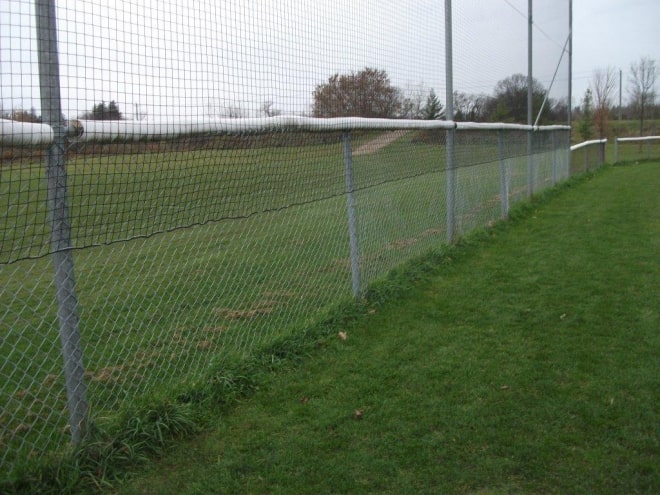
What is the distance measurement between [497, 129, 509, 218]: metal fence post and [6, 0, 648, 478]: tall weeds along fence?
2798 mm

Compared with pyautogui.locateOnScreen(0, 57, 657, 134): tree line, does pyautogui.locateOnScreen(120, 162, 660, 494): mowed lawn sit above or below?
below

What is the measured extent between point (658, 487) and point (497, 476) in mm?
638

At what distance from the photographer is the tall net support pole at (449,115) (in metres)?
7.28

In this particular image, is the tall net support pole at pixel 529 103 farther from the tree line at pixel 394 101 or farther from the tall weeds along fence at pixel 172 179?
the tall weeds along fence at pixel 172 179

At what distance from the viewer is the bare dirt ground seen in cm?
524

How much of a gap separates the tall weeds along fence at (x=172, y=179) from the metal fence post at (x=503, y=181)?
2.80 meters

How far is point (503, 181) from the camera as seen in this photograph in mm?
9680

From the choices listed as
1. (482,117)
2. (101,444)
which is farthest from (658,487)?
(482,117)

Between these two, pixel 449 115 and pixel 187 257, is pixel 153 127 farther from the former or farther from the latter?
pixel 449 115

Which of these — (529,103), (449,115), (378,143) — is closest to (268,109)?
(378,143)

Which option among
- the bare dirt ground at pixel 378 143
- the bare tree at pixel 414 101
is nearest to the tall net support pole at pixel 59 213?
the bare dirt ground at pixel 378 143

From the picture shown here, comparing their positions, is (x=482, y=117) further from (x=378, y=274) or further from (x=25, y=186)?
(x=25, y=186)

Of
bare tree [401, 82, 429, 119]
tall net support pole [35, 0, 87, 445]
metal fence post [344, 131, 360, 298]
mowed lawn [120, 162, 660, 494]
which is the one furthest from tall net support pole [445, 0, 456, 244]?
tall net support pole [35, 0, 87, 445]

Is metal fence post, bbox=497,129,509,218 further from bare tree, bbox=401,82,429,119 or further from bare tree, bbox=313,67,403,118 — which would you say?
bare tree, bbox=313,67,403,118
